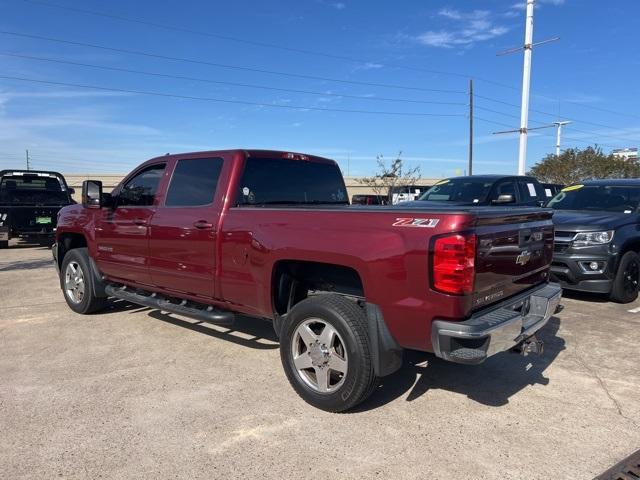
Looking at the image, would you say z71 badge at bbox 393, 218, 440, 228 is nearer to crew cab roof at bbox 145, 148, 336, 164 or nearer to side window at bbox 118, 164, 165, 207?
crew cab roof at bbox 145, 148, 336, 164

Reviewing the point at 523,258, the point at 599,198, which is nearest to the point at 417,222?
the point at 523,258

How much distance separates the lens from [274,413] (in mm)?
3645

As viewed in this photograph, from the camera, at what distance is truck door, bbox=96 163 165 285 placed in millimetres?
5301

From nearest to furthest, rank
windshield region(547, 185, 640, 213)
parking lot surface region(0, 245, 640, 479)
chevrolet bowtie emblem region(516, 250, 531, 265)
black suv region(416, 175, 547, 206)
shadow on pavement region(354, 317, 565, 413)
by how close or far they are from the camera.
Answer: parking lot surface region(0, 245, 640, 479)
chevrolet bowtie emblem region(516, 250, 531, 265)
shadow on pavement region(354, 317, 565, 413)
windshield region(547, 185, 640, 213)
black suv region(416, 175, 547, 206)

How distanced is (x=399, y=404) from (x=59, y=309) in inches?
199

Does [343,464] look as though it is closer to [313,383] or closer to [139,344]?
→ [313,383]

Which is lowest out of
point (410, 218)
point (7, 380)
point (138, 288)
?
point (7, 380)

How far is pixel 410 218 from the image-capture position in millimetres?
3160

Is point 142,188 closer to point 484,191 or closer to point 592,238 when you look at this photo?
point 592,238

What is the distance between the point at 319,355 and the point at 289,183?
6.44 ft

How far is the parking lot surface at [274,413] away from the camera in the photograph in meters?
2.98

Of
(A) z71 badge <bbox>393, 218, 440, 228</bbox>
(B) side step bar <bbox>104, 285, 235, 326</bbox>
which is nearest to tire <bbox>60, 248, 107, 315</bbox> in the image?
(B) side step bar <bbox>104, 285, 235, 326</bbox>

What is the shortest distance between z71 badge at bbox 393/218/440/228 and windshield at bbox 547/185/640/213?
5.87m

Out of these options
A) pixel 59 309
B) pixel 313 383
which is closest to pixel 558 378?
pixel 313 383
